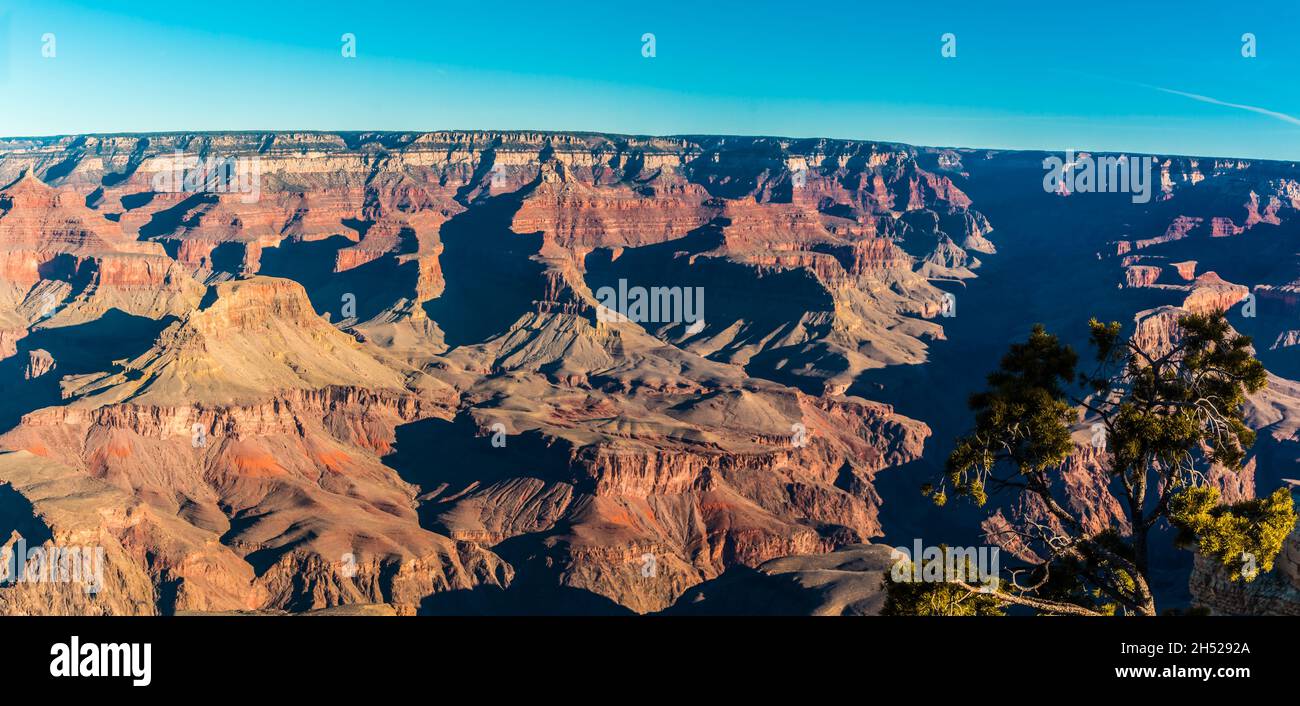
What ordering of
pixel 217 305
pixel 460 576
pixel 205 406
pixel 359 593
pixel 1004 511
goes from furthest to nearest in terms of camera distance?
pixel 217 305
pixel 1004 511
pixel 205 406
pixel 460 576
pixel 359 593

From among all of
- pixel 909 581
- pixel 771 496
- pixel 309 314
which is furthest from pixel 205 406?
pixel 909 581

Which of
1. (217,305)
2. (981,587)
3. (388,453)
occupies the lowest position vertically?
(388,453)

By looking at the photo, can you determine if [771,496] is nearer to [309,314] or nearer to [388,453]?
[388,453]

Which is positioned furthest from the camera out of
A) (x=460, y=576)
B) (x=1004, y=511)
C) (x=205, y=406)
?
(x=1004, y=511)

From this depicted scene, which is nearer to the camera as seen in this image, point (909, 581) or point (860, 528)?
point (909, 581)

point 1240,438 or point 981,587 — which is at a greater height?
point 1240,438

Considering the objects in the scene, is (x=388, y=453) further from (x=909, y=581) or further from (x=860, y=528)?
(x=909, y=581)

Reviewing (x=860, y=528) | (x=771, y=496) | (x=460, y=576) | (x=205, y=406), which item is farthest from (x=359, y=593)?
(x=860, y=528)
